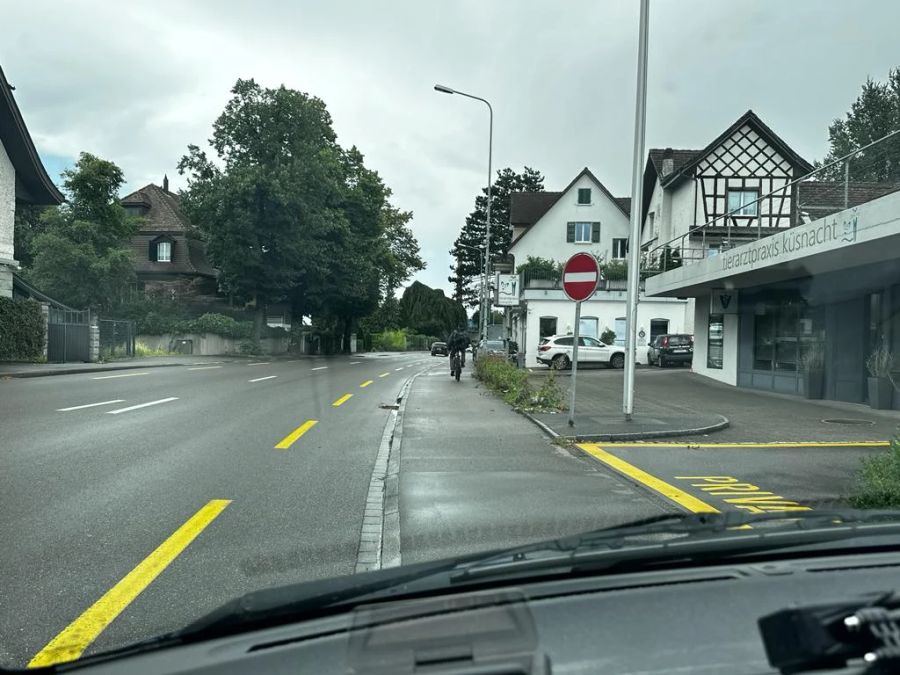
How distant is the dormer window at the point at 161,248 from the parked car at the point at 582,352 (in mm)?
31714

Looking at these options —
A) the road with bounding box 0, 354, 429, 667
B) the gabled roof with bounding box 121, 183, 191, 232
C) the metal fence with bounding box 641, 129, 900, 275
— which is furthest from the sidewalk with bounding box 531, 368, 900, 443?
the gabled roof with bounding box 121, 183, 191, 232

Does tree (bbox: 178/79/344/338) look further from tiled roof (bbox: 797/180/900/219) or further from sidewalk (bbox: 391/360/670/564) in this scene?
sidewalk (bbox: 391/360/670/564)

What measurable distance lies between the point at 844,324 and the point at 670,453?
10367 millimetres

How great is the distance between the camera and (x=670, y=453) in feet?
30.4

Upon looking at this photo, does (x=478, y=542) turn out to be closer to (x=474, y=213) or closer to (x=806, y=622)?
(x=806, y=622)

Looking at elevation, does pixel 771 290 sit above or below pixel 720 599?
above

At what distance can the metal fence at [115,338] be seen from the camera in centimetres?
3206

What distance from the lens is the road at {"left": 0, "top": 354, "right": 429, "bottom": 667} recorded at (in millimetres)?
3855

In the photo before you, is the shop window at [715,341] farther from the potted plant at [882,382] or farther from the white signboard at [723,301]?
the potted plant at [882,382]

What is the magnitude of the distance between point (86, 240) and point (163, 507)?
34.8m

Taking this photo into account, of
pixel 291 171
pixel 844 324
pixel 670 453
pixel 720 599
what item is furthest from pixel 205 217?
pixel 720 599

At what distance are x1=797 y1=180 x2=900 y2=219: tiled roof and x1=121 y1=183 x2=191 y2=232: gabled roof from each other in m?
46.7

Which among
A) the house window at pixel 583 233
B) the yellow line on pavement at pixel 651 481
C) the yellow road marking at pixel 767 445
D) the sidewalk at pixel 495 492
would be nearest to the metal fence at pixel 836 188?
the yellow road marking at pixel 767 445

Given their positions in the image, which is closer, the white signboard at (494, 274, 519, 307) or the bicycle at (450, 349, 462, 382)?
the bicycle at (450, 349, 462, 382)
